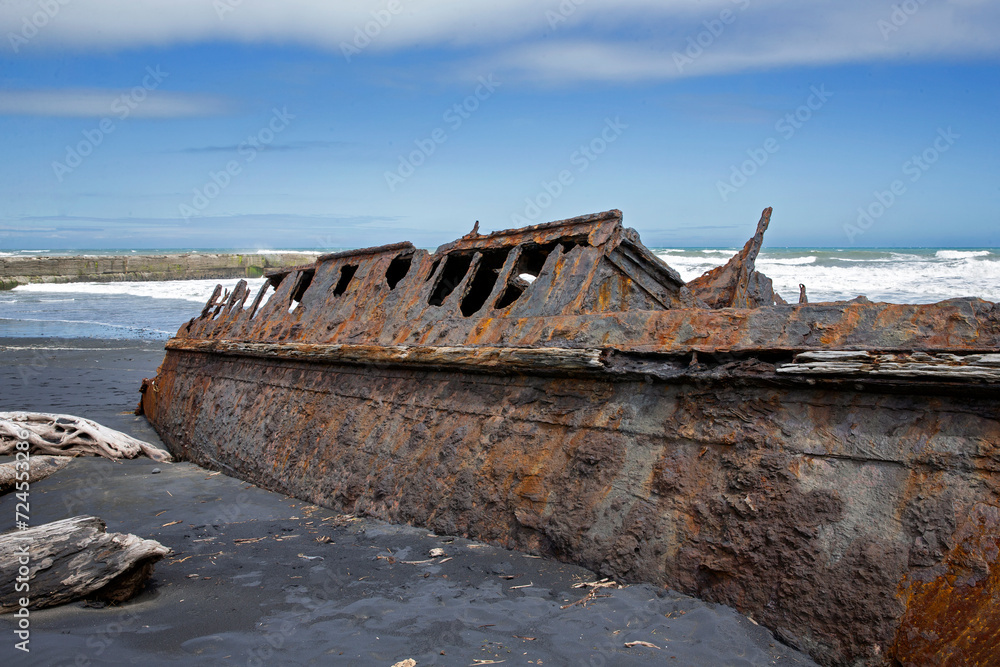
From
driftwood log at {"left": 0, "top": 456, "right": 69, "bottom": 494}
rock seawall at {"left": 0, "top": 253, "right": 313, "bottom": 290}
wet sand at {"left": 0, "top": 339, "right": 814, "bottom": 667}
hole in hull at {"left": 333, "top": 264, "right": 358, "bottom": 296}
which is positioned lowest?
driftwood log at {"left": 0, "top": 456, "right": 69, "bottom": 494}

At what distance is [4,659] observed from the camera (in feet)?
8.36

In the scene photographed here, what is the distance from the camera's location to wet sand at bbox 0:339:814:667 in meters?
2.64

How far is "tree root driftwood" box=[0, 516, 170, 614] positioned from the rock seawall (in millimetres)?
31343

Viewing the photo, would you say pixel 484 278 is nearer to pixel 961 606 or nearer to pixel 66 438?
pixel 66 438

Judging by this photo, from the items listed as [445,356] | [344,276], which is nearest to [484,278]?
[344,276]

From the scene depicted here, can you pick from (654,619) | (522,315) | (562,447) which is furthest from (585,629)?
(522,315)

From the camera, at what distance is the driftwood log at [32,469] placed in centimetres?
552

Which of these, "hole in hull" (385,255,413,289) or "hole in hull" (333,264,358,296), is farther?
"hole in hull" (333,264,358,296)

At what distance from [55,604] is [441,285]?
382 cm

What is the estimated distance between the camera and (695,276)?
2717 cm

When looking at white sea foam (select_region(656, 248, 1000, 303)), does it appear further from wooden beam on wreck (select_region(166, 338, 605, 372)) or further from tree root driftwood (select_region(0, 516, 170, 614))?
tree root driftwood (select_region(0, 516, 170, 614))

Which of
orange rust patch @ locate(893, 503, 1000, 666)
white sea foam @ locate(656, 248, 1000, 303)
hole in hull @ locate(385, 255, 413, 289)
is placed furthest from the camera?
white sea foam @ locate(656, 248, 1000, 303)

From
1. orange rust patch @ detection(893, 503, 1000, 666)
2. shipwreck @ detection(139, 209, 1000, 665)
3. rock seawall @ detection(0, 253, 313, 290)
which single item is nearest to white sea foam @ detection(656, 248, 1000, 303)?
shipwreck @ detection(139, 209, 1000, 665)

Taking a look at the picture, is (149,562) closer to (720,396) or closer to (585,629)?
(585,629)
